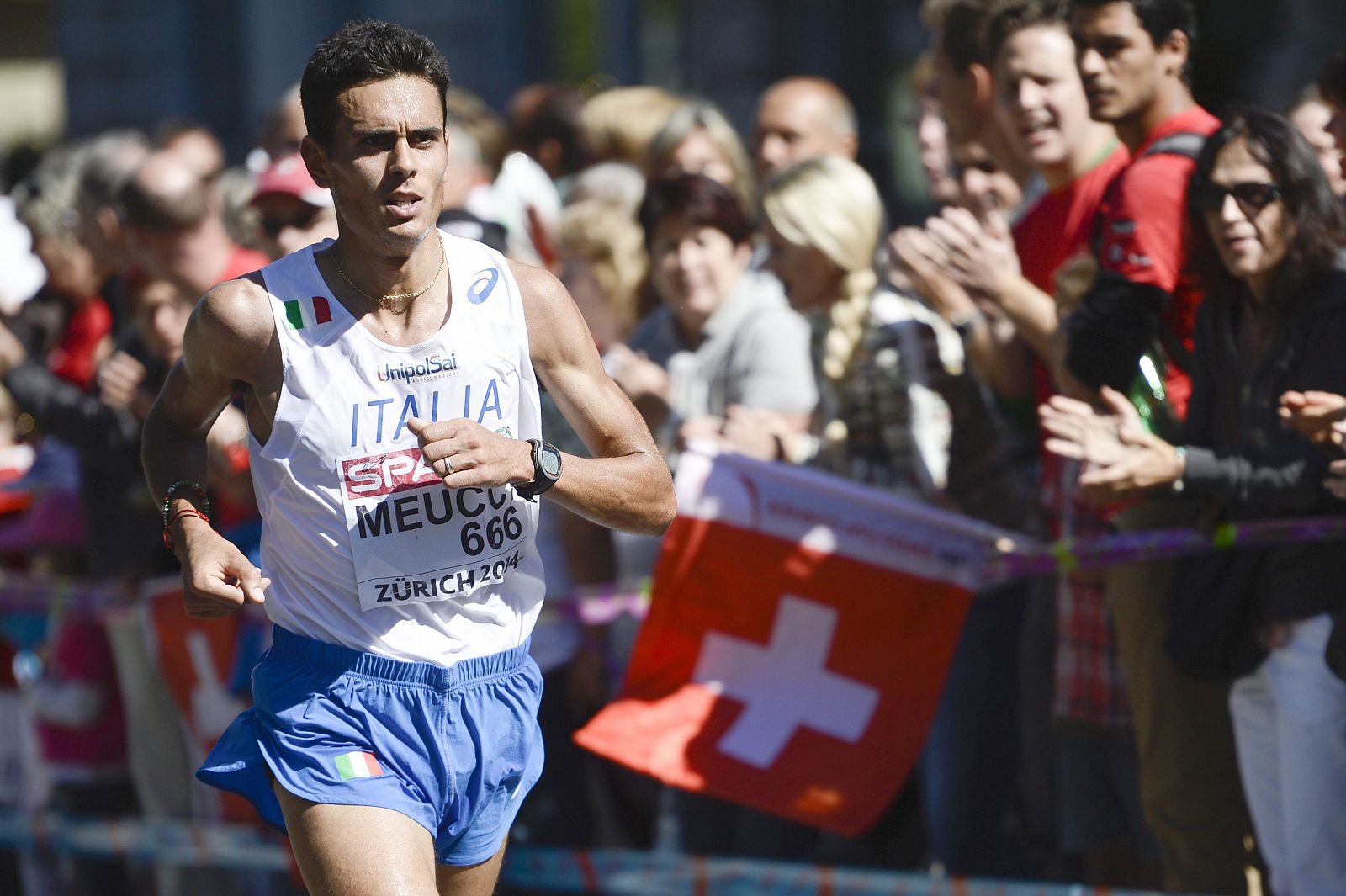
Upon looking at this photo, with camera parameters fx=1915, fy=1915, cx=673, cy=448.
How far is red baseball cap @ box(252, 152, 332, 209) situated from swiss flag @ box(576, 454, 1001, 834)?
133cm

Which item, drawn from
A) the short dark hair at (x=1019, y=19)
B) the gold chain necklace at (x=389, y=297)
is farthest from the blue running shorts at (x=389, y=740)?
the short dark hair at (x=1019, y=19)

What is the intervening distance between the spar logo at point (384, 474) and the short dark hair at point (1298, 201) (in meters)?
2.08

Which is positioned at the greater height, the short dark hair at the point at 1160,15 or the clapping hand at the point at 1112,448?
the short dark hair at the point at 1160,15

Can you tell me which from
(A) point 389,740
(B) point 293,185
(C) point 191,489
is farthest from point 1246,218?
(B) point 293,185

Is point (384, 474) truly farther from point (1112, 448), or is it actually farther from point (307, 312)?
point (1112, 448)

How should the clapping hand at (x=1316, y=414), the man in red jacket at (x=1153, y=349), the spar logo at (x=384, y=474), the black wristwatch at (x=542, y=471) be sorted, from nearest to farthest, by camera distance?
the black wristwatch at (x=542, y=471) → the spar logo at (x=384, y=474) → the clapping hand at (x=1316, y=414) → the man in red jacket at (x=1153, y=349)

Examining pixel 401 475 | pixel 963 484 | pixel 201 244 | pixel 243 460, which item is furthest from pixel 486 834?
pixel 201 244

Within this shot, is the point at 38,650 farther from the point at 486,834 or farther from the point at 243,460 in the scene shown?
the point at 486,834

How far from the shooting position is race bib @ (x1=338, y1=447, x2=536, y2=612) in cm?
363

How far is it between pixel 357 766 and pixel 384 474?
56 cm

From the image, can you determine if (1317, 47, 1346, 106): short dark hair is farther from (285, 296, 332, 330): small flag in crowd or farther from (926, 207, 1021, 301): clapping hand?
(285, 296, 332, 330): small flag in crowd

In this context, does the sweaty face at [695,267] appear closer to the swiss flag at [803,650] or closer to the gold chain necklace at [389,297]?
the swiss flag at [803,650]

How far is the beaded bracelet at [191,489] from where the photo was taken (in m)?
3.74

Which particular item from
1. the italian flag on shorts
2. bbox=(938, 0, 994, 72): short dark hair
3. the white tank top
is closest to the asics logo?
the white tank top
